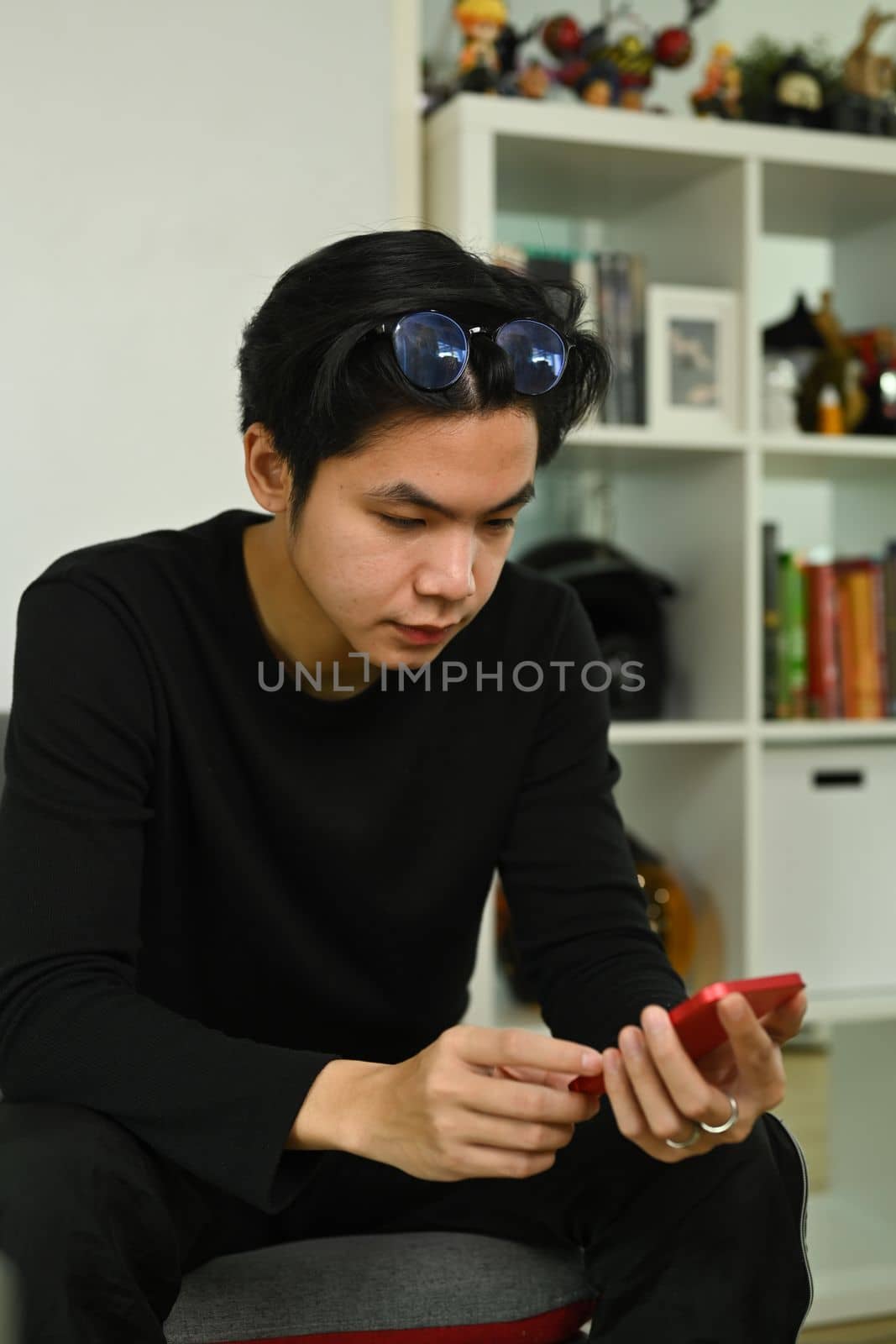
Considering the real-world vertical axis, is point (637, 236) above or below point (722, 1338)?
→ above

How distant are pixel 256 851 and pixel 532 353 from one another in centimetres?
44

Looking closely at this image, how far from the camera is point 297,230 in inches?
80.4

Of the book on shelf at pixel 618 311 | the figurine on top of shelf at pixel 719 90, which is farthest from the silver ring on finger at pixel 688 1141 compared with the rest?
the figurine on top of shelf at pixel 719 90

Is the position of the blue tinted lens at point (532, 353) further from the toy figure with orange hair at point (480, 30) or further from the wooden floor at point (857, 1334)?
the wooden floor at point (857, 1334)

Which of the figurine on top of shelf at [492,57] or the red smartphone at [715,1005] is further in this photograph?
the figurine on top of shelf at [492,57]

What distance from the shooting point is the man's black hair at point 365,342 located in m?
1.02

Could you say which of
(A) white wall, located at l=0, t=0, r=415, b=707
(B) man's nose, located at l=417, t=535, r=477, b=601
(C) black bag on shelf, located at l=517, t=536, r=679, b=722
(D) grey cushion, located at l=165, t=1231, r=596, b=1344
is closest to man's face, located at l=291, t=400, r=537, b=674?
(B) man's nose, located at l=417, t=535, r=477, b=601

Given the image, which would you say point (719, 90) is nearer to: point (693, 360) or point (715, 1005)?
point (693, 360)

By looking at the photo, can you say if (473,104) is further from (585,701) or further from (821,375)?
(585,701)

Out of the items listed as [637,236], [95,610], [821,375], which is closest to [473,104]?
[637,236]

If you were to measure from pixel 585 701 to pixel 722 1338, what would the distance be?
21.4 inches

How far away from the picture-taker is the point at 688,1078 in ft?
2.86

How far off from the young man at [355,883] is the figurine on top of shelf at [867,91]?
1.23 metres

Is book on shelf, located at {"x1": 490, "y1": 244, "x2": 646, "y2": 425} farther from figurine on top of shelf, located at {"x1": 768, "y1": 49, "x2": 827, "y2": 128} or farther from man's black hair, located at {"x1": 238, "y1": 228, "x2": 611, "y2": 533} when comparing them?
man's black hair, located at {"x1": 238, "y1": 228, "x2": 611, "y2": 533}
